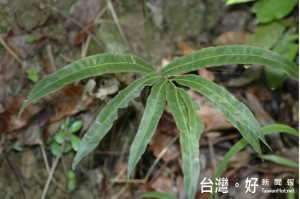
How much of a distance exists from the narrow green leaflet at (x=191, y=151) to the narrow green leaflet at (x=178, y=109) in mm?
12

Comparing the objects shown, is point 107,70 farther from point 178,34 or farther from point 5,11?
point 178,34

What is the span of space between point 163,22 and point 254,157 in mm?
759

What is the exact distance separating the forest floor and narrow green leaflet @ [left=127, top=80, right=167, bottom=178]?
24cm

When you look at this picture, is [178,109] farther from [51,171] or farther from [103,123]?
[51,171]

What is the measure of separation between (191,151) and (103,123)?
25cm

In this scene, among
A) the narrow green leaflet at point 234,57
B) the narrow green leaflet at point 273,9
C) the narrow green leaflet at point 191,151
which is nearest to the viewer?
the narrow green leaflet at point 191,151

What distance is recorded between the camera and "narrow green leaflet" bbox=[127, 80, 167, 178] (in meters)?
1.01

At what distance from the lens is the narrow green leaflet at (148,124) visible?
1008mm

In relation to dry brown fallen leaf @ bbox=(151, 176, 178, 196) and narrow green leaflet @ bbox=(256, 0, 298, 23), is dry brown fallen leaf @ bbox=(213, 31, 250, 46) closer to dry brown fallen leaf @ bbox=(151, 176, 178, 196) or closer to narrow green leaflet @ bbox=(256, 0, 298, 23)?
narrow green leaflet @ bbox=(256, 0, 298, 23)

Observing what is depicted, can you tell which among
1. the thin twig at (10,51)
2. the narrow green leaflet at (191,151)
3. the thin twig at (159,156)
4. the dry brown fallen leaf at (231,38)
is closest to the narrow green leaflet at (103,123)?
the narrow green leaflet at (191,151)

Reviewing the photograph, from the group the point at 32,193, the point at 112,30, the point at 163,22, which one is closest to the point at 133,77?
the point at 112,30

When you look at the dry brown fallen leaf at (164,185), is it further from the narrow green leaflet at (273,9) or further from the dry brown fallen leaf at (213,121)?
the narrow green leaflet at (273,9)

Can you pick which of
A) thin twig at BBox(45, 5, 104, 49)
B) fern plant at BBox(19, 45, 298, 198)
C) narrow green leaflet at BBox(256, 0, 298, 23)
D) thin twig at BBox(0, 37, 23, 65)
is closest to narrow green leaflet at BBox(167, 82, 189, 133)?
fern plant at BBox(19, 45, 298, 198)

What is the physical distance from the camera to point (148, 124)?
3.43 ft
